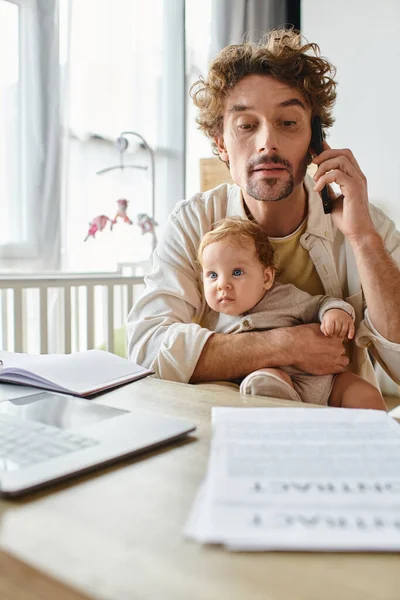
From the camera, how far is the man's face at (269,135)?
1.35 meters

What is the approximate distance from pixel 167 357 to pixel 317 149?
2.13ft

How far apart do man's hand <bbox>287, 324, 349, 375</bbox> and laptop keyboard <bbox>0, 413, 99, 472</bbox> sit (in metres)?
0.66

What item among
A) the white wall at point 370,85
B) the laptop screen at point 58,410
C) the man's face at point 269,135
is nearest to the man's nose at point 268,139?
the man's face at point 269,135

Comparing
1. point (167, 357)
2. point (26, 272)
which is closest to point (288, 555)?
point (167, 357)

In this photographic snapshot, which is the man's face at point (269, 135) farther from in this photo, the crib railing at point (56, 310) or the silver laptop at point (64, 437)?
the crib railing at point (56, 310)

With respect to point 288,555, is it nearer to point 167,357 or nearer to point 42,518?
point 42,518

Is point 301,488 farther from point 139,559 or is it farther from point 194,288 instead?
point 194,288

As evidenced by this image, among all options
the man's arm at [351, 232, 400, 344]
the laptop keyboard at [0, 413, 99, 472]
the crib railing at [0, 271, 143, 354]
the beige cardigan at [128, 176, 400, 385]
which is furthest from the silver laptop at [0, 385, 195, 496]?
the crib railing at [0, 271, 143, 354]

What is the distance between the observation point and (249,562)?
370 mm

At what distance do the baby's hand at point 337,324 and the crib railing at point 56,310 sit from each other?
3.82 ft

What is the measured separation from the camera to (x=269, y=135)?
4.38 ft

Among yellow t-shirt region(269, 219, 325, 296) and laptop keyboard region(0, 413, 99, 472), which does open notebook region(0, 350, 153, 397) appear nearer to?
laptop keyboard region(0, 413, 99, 472)

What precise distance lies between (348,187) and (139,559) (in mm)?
1115

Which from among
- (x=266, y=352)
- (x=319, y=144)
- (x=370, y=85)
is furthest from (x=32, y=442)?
(x=370, y=85)
